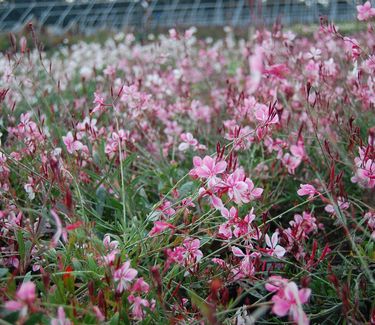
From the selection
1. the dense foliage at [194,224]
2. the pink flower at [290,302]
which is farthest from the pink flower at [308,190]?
the pink flower at [290,302]

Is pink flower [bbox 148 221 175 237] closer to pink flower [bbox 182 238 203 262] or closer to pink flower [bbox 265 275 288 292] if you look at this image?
pink flower [bbox 182 238 203 262]

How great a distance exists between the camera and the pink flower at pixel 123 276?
1.15m

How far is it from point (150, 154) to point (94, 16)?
13206 mm

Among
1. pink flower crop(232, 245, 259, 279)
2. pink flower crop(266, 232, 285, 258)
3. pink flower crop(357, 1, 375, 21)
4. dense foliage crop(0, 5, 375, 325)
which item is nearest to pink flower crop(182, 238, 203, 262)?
dense foliage crop(0, 5, 375, 325)

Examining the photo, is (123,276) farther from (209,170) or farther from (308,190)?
Answer: (308,190)

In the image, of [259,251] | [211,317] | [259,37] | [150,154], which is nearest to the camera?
[211,317]

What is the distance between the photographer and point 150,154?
245 centimetres

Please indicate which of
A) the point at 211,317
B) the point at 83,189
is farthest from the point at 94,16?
the point at 211,317

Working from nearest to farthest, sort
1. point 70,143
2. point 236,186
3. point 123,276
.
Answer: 1. point 123,276
2. point 236,186
3. point 70,143

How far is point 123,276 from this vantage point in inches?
45.4

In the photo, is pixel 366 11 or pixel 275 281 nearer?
pixel 275 281

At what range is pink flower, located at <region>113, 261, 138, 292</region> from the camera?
45.1 inches

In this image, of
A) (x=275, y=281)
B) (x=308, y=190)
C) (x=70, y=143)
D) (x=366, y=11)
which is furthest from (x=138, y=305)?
(x=366, y=11)

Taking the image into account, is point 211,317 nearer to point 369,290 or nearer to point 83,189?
point 369,290
